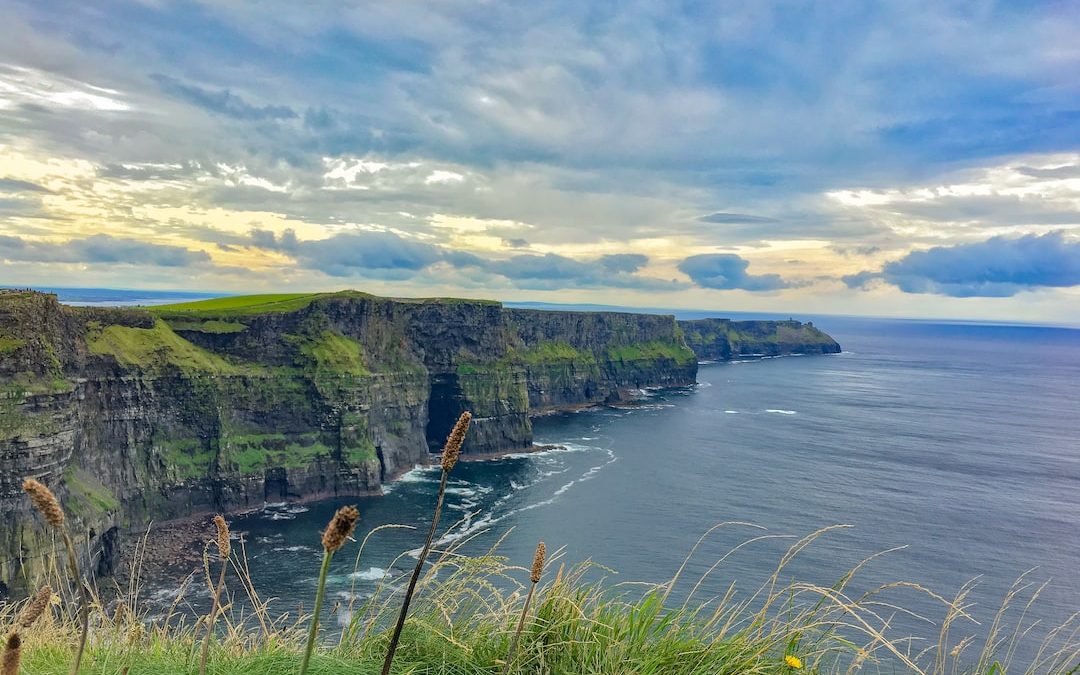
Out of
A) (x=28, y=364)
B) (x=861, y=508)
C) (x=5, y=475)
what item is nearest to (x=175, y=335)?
(x=28, y=364)

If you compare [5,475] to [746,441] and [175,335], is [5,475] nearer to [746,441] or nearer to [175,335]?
[175,335]

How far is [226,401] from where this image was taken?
252ft

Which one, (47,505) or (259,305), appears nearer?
(47,505)

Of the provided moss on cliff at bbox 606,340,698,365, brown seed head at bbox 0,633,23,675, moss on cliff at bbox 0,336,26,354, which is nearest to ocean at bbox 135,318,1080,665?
moss on cliff at bbox 0,336,26,354

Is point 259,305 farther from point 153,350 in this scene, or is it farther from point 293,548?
point 293,548

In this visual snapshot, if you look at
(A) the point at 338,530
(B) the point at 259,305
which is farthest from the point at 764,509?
(A) the point at 338,530

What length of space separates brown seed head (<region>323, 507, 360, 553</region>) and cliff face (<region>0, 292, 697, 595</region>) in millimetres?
38301

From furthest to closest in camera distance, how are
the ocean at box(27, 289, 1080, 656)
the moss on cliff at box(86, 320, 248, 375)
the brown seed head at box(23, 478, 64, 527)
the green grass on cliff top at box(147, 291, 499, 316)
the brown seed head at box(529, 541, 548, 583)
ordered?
the green grass on cliff top at box(147, 291, 499, 316) → the moss on cliff at box(86, 320, 248, 375) → the ocean at box(27, 289, 1080, 656) → the brown seed head at box(529, 541, 548, 583) → the brown seed head at box(23, 478, 64, 527)

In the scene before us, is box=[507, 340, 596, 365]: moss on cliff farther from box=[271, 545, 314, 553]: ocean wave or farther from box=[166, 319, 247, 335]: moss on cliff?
box=[271, 545, 314, 553]: ocean wave

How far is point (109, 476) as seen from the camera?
205 ft

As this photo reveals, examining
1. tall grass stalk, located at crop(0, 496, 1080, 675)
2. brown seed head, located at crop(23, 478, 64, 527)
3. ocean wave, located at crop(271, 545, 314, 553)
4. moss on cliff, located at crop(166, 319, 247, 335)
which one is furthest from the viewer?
moss on cliff, located at crop(166, 319, 247, 335)

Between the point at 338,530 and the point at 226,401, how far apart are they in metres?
82.1

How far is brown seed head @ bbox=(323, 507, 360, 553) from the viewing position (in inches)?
106

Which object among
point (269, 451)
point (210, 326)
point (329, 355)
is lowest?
point (269, 451)
